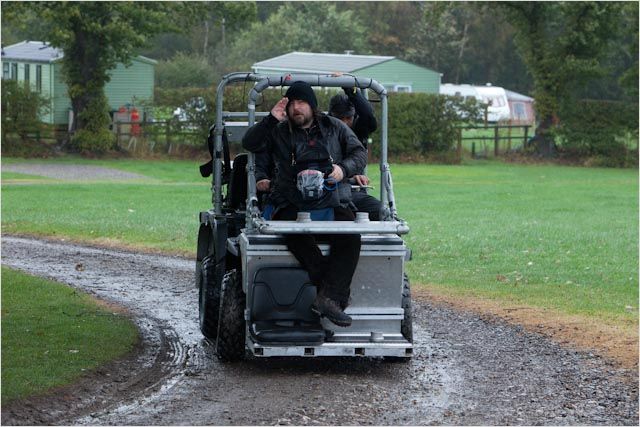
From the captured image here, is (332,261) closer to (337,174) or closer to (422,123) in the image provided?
(337,174)

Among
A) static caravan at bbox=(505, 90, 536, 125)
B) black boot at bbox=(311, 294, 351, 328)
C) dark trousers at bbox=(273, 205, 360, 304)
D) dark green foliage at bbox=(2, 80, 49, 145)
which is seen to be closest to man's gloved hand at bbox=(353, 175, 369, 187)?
dark trousers at bbox=(273, 205, 360, 304)

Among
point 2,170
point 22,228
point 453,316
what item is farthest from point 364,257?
point 2,170

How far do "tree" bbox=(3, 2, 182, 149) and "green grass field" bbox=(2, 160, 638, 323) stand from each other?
4.37 m

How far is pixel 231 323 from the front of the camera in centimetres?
984

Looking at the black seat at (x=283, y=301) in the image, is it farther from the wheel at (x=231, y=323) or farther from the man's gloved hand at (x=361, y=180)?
the man's gloved hand at (x=361, y=180)

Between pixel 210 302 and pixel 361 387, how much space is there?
2.27m

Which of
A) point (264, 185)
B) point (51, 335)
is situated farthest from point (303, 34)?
point (264, 185)

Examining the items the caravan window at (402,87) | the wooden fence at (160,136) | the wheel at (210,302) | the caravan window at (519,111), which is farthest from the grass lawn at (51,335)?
the caravan window at (519,111)

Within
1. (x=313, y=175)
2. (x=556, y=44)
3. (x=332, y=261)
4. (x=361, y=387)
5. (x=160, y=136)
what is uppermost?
(x=556, y=44)

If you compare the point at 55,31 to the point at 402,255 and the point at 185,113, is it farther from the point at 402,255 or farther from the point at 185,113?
the point at 402,255

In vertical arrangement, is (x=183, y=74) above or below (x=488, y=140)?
above

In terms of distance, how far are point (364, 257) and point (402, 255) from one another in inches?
11.9

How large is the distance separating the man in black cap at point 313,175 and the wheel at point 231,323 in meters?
0.70

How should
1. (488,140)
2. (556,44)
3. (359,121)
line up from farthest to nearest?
(488,140)
(556,44)
(359,121)
